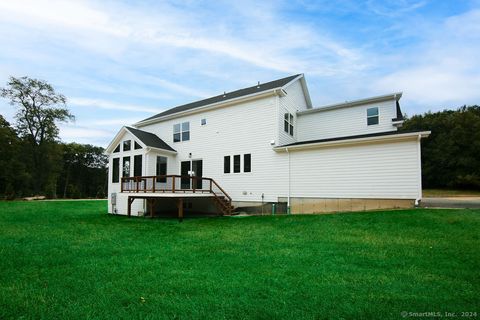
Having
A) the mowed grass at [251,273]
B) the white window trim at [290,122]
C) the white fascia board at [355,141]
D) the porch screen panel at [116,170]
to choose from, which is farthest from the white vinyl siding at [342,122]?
the porch screen panel at [116,170]

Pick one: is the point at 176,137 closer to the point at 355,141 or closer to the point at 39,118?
the point at 355,141

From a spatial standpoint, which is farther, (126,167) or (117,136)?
(117,136)

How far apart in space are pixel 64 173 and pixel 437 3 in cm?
5626

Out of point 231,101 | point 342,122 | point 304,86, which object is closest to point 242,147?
point 231,101

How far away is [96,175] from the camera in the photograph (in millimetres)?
52188

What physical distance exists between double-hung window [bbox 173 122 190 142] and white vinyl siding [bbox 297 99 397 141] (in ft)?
23.7

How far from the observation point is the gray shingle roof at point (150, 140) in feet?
55.5

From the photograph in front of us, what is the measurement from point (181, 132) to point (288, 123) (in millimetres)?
7205

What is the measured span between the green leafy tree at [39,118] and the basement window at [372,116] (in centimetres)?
3595

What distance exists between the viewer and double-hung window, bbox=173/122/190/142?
18.0 m

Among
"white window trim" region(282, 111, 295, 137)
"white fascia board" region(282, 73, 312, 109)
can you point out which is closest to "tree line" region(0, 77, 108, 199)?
"white fascia board" region(282, 73, 312, 109)

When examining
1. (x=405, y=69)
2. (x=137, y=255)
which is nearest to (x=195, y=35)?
(x=137, y=255)

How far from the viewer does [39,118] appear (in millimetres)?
33500

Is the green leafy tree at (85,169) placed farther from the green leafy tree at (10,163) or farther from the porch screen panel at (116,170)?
the porch screen panel at (116,170)
